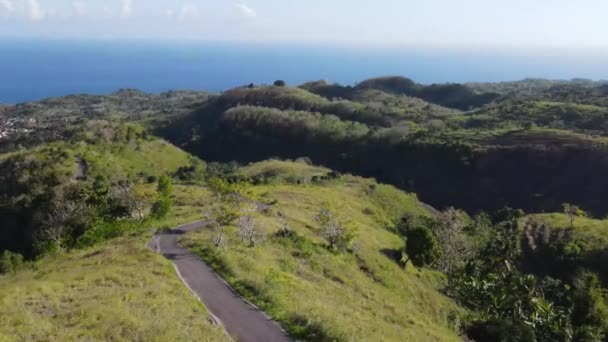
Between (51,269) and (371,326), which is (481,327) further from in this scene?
(51,269)

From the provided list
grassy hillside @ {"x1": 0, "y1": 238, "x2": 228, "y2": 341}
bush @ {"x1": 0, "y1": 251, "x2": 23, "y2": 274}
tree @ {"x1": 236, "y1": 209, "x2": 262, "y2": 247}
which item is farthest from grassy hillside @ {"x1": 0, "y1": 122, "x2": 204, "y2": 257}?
grassy hillside @ {"x1": 0, "y1": 238, "x2": 228, "y2": 341}

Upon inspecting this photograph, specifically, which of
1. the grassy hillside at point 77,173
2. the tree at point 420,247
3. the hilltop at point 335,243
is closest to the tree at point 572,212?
the hilltop at point 335,243

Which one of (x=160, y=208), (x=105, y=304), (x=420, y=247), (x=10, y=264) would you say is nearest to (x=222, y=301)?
(x=105, y=304)

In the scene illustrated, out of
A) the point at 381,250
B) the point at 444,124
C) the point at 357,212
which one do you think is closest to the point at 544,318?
the point at 381,250

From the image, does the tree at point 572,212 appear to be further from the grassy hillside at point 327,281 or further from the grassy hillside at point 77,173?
the grassy hillside at point 77,173

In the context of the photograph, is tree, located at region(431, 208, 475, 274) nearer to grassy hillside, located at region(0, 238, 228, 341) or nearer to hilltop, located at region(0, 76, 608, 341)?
hilltop, located at region(0, 76, 608, 341)

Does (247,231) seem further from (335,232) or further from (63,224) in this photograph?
(63,224)
